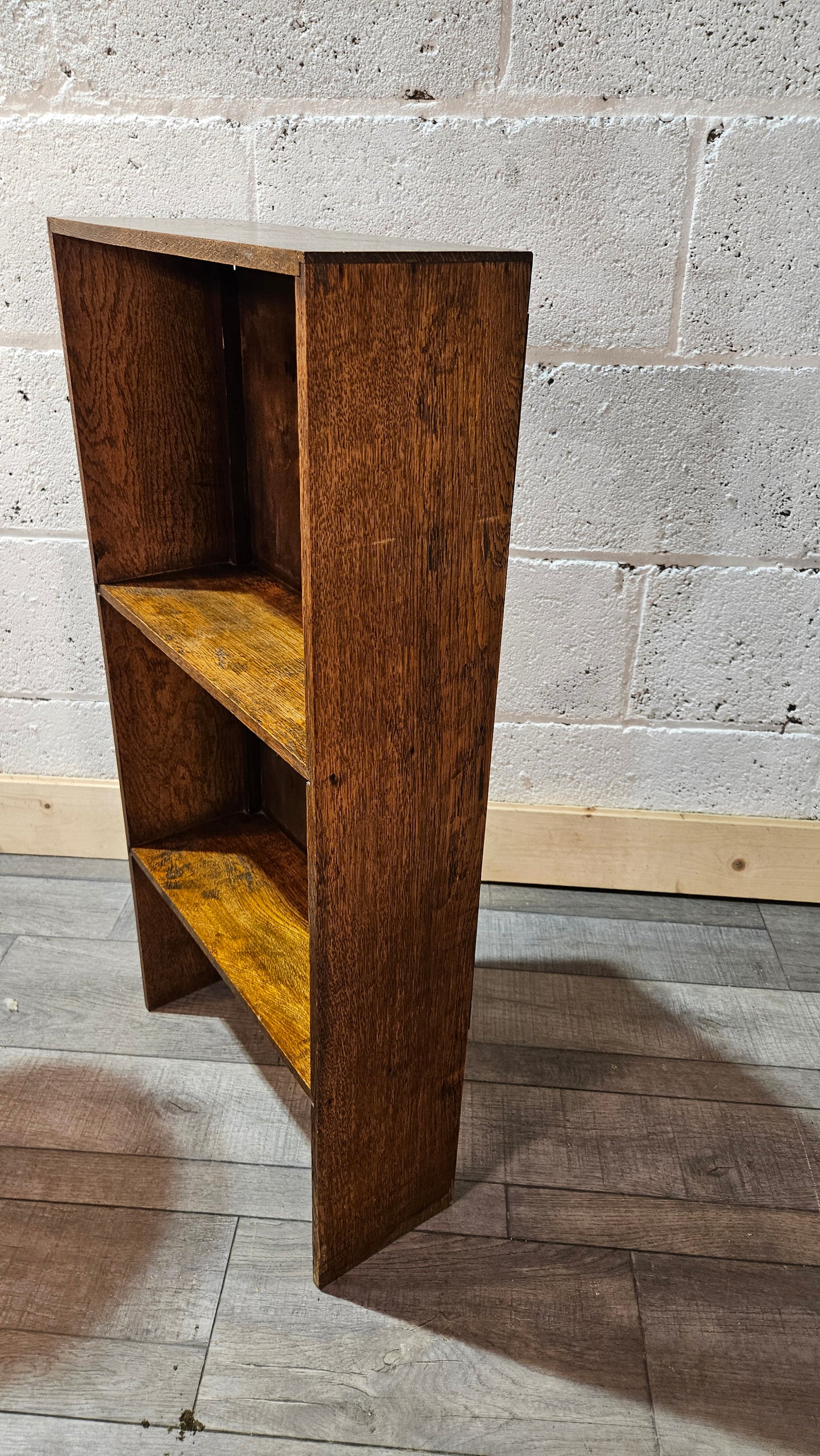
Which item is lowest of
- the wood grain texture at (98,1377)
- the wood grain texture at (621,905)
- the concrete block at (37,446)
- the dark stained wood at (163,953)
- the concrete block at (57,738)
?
the wood grain texture at (98,1377)

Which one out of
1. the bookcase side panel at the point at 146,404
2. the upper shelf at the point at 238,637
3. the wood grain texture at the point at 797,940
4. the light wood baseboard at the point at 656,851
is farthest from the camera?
the light wood baseboard at the point at 656,851

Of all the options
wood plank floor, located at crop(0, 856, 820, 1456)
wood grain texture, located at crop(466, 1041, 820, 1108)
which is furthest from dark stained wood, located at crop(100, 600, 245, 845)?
wood grain texture, located at crop(466, 1041, 820, 1108)

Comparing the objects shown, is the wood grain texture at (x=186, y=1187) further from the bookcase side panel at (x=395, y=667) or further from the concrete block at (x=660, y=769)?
the concrete block at (x=660, y=769)

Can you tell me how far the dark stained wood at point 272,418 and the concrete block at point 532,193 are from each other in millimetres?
327

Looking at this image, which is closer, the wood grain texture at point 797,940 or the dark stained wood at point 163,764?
the dark stained wood at point 163,764

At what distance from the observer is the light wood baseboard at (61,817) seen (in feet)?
6.36

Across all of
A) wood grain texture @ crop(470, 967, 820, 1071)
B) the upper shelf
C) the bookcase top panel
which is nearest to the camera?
the bookcase top panel

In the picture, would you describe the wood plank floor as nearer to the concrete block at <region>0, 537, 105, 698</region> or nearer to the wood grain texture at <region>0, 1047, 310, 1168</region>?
the wood grain texture at <region>0, 1047, 310, 1168</region>

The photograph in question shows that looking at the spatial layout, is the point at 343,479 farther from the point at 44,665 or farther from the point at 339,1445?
the point at 44,665

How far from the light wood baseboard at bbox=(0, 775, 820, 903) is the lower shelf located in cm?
47

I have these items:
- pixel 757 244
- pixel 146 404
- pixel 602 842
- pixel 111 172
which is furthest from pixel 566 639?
pixel 111 172

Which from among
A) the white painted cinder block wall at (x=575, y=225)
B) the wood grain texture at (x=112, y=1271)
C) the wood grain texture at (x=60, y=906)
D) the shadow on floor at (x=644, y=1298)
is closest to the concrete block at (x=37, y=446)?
the white painted cinder block wall at (x=575, y=225)

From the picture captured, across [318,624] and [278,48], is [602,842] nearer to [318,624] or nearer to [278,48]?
[318,624]

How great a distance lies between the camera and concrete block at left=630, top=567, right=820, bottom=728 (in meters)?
1.65
